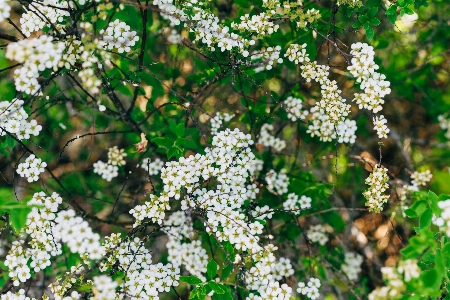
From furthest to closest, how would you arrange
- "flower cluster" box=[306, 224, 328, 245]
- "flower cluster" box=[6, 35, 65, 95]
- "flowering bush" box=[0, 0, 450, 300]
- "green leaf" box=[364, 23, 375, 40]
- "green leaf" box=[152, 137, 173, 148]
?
"flower cluster" box=[306, 224, 328, 245] → "green leaf" box=[152, 137, 173, 148] → "green leaf" box=[364, 23, 375, 40] → "flowering bush" box=[0, 0, 450, 300] → "flower cluster" box=[6, 35, 65, 95]

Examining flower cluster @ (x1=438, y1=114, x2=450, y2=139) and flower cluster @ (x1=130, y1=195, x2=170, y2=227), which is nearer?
flower cluster @ (x1=130, y1=195, x2=170, y2=227)

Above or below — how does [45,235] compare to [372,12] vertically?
below

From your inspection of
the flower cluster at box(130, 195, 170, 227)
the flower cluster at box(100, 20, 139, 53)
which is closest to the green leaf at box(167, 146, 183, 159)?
the flower cluster at box(130, 195, 170, 227)

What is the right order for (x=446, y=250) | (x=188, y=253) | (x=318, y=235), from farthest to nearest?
(x=318, y=235) → (x=188, y=253) → (x=446, y=250)

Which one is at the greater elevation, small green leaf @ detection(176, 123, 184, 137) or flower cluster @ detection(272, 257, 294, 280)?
small green leaf @ detection(176, 123, 184, 137)

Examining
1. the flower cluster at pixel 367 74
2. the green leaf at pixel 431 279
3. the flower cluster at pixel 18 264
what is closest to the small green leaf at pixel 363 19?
the flower cluster at pixel 367 74

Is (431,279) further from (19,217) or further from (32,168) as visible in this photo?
(32,168)

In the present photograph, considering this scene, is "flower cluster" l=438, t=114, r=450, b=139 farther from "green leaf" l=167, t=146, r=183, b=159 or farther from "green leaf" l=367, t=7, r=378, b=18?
"green leaf" l=167, t=146, r=183, b=159

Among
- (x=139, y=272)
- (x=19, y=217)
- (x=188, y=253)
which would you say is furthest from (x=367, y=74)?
(x=19, y=217)
